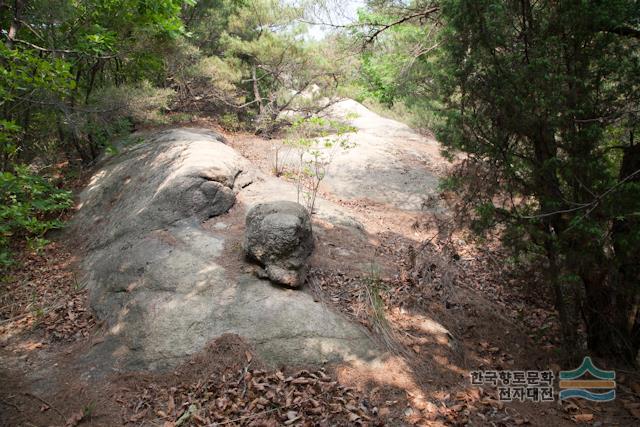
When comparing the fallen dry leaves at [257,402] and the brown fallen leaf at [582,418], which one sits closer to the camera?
the fallen dry leaves at [257,402]

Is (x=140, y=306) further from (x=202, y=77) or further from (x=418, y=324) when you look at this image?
(x=202, y=77)

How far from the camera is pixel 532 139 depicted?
4.03 meters

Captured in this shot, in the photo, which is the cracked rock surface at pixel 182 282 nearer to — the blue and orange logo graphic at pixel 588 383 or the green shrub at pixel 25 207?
the green shrub at pixel 25 207

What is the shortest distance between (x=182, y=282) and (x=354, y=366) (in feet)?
8.51

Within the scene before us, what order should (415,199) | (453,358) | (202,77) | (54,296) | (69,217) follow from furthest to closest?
1. (202,77)
2. (415,199)
3. (69,217)
4. (54,296)
5. (453,358)

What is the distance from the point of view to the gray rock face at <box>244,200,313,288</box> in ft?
16.2

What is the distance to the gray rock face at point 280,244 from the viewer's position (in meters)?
4.93

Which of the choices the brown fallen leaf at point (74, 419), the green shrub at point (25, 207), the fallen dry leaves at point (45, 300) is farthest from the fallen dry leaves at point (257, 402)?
the green shrub at point (25, 207)

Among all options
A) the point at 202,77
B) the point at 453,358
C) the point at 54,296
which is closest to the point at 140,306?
the point at 54,296

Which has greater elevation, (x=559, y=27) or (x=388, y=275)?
(x=559, y=27)

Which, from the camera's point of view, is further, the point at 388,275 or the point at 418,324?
the point at 388,275

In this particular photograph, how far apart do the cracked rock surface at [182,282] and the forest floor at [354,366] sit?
0.21 m

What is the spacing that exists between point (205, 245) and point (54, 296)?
2.66 meters

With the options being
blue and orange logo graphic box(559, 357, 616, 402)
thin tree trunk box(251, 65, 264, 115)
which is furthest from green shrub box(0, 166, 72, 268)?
thin tree trunk box(251, 65, 264, 115)
